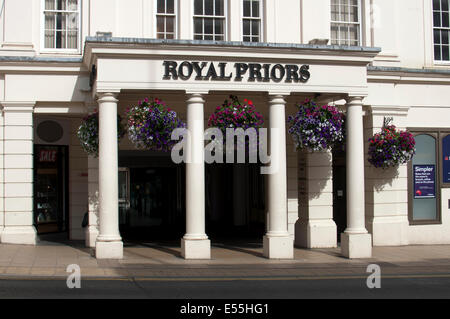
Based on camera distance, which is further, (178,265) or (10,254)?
(10,254)

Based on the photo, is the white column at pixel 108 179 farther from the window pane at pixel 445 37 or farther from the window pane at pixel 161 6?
the window pane at pixel 445 37

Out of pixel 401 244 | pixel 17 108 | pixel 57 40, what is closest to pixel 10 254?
pixel 17 108

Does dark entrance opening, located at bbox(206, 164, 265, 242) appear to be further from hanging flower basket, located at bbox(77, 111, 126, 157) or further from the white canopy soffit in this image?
the white canopy soffit

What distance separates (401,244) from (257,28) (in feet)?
25.8

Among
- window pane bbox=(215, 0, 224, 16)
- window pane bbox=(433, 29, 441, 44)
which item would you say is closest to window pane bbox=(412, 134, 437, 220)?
window pane bbox=(433, 29, 441, 44)

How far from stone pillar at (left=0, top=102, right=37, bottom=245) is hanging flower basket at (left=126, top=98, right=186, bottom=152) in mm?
3708

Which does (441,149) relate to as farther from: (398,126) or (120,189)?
(120,189)

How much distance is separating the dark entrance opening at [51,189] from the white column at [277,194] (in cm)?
727

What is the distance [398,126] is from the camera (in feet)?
55.8

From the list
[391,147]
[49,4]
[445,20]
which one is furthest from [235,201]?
[49,4]

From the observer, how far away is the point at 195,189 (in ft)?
44.3

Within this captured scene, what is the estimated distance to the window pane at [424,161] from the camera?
685 inches

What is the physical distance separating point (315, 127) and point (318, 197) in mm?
3101

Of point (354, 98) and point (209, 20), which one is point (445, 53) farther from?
point (209, 20)
